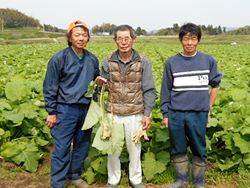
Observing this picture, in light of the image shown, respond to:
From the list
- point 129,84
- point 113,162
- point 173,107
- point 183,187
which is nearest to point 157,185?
point 183,187

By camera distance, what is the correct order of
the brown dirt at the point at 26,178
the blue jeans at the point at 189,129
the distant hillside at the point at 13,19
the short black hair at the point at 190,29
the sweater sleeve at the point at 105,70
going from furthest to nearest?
the distant hillside at the point at 13,19
the brown dirt at the point at 26,178
the sweater sleeve at the point at 105,70
the blue jeans at the point at 189,129
the short black hair at the point at 190,29

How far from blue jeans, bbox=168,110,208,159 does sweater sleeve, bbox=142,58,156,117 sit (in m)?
0.24

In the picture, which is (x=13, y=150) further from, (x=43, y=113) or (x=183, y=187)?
(x=183, y=187)

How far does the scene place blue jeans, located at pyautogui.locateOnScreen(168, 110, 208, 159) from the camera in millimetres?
2949

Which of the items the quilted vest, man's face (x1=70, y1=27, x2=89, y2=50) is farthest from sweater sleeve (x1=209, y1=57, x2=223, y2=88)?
man's face (x1=70, y1=27, x2=89, y2=50)

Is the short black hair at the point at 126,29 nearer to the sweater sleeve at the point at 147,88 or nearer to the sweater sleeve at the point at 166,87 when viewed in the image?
the sweater sleeve at the point at 147,88

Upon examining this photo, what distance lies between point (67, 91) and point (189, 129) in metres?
1.40

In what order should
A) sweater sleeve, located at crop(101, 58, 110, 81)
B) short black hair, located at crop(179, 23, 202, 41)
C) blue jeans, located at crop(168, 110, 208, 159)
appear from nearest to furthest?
short black hair, located at crop(179, 23, 202, 41)
blue jeans, located at crop(168, 110, 208, 159)
sweater sleeve, located at crop(101, 58, 110, 81)

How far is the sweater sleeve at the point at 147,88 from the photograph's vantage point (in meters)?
3.02

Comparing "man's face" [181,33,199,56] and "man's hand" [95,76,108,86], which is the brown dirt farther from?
"man's face" [181,33,199,56]

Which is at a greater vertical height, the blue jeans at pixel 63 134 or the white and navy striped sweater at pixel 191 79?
the white and navy striped sweater at pixel 191 79

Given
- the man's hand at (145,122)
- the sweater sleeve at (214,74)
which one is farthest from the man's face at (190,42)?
the man's hand at (145,122)

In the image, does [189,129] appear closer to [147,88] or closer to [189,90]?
[189,90]

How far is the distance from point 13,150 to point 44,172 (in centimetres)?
52
